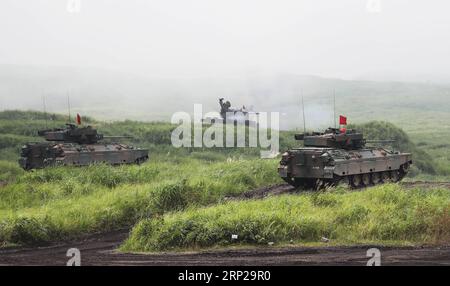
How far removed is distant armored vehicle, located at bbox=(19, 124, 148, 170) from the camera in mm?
28641

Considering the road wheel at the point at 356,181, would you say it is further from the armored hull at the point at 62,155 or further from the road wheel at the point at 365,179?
the armored hull at the point at 62,155

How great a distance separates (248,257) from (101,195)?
350 inches

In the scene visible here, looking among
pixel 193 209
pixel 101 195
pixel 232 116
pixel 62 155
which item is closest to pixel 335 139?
pixel 193 209

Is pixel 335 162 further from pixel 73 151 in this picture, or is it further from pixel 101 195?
pixel 73 151

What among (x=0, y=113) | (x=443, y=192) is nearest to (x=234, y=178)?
(x=443, y=192)

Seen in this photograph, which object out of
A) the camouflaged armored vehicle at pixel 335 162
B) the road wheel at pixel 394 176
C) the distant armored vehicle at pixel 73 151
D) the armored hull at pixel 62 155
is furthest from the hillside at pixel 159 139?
the camouflaged armored vehicle at pixel 335 162

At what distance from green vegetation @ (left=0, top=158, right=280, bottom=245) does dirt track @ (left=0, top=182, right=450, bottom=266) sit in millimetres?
1621

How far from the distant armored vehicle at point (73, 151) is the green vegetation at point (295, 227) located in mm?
13777

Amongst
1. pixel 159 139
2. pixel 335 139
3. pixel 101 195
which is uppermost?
pixel 335 139

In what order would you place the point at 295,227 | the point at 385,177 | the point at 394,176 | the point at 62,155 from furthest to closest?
the point at 62,155, the point at 394,176, the point at 385,177, the point at 295,227

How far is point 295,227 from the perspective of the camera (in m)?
15.1

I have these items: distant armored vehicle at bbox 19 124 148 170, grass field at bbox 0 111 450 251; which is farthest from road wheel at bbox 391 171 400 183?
distant armored vehicle at bbox 19 124 148 170

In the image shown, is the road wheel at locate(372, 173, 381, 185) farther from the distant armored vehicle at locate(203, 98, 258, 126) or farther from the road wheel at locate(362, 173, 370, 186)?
the distant armored vehicle at locate(203, 98, 258, 126)

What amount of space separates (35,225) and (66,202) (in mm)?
3184
